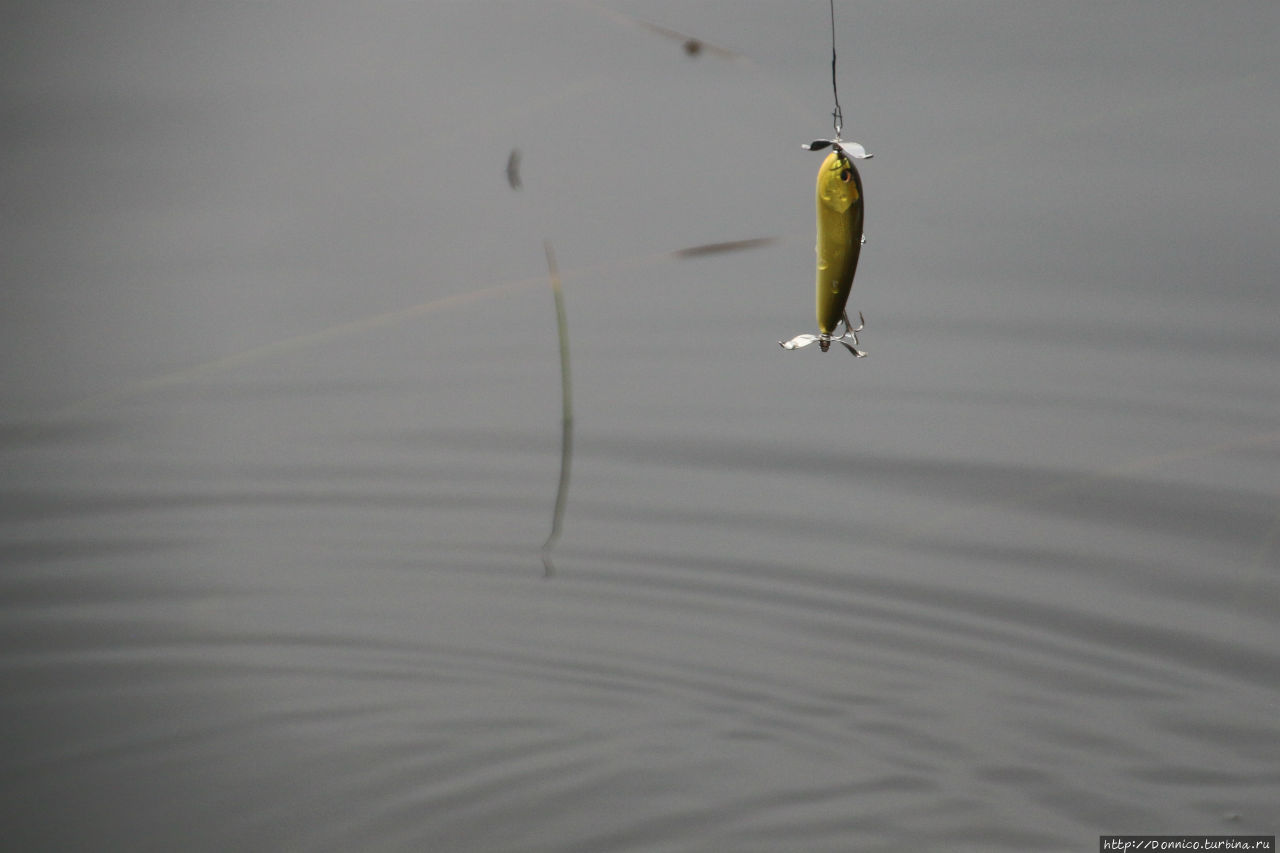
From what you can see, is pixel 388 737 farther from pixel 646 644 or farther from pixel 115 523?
pixel 115 523

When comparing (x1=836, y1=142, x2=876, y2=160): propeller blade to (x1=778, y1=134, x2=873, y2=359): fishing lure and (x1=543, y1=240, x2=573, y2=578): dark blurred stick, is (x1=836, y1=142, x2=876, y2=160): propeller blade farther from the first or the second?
(x1=543, y1=240, x2=573, y2=578): dark blurred stick

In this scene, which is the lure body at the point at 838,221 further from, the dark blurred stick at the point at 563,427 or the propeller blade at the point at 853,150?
the dark blurred stick at the point at 563,427

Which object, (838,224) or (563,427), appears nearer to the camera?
(838,224)

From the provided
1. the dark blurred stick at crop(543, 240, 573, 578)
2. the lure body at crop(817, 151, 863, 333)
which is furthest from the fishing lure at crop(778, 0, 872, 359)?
the dark blurred stick at crop(543, 240, 573, 578)

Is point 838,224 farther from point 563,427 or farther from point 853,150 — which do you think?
point 563,427

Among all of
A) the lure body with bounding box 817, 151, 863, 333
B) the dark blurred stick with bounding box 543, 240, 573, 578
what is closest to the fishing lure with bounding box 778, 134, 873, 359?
the lure body with bounding box 817, 151, 863, 333

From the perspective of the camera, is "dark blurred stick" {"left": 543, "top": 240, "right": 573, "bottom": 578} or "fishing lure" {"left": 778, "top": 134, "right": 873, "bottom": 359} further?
"dark blurred stick" {"left": 543, "top": 240, "right": 573, "bottom": 578}

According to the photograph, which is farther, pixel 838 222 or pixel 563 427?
pixel 563 427

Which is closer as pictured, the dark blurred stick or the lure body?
the lure body

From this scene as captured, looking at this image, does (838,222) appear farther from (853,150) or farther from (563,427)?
(563,427)

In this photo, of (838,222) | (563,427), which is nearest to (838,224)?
(838,222)
